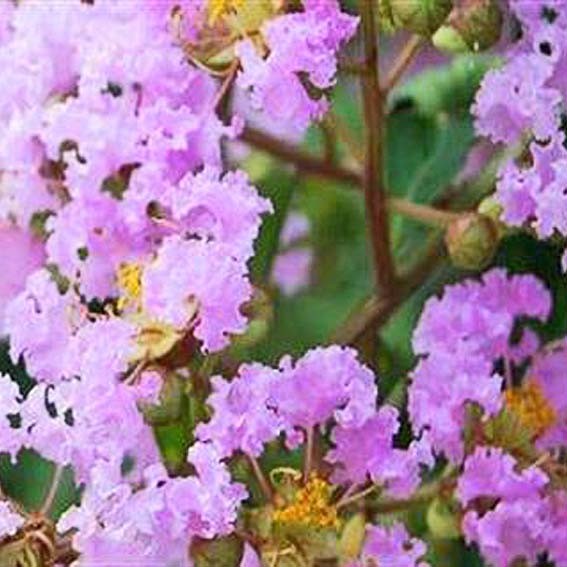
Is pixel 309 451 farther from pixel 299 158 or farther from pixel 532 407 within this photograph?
pixel 299 158

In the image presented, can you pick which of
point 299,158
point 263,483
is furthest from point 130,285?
point 299,158

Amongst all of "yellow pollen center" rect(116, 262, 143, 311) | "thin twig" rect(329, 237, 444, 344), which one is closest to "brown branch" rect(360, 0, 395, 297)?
"thin twig" rect(329, 237, 444, 344)

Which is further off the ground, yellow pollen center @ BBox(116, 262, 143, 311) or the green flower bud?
the green flower bud

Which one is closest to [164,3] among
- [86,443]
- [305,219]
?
[86,443]

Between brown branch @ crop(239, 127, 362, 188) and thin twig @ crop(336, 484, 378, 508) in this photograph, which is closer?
thin twig @ crop(336, 484, 378, 508)

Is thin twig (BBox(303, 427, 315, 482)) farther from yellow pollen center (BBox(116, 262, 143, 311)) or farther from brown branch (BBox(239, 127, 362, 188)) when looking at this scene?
brown branch (BBox(239, 127, 362, 188))

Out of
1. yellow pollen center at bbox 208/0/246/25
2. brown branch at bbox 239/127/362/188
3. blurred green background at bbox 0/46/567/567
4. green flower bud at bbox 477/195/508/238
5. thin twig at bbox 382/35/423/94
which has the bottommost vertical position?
blurred green background at bbox 0/46/567/567

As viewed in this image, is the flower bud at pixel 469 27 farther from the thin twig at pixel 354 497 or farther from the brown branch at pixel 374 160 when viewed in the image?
the thin twig at pixel 354 497
